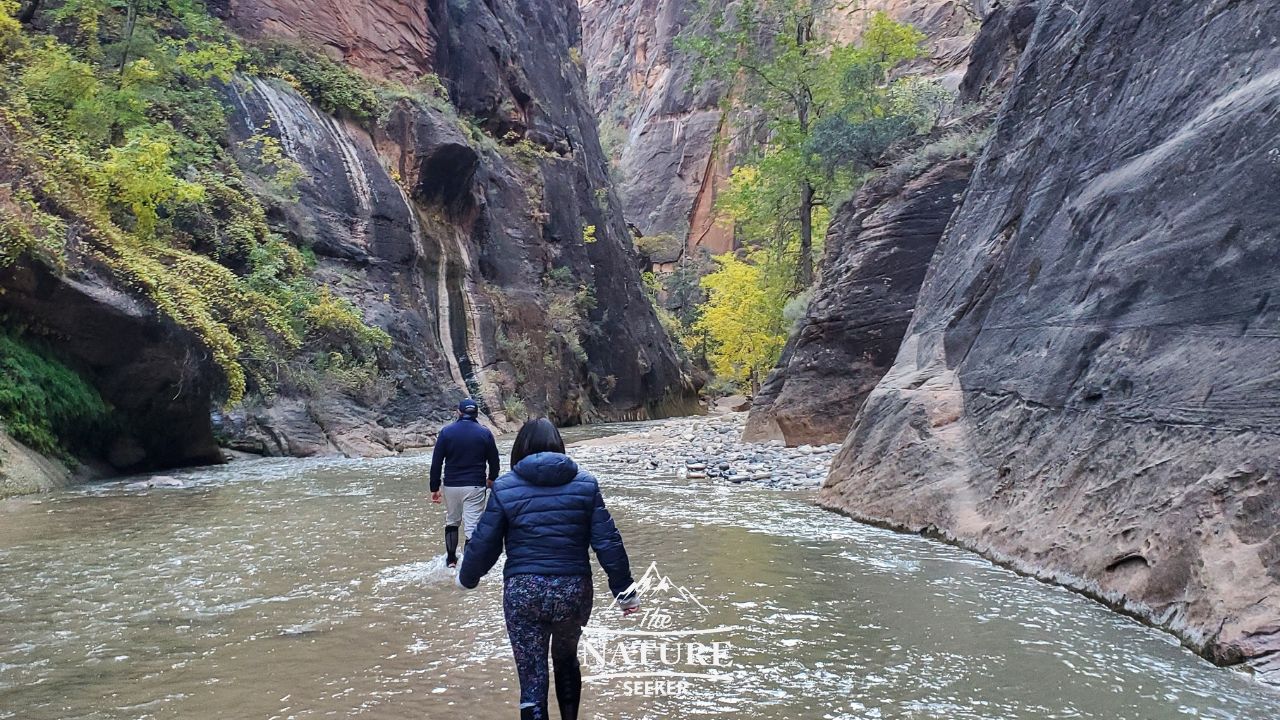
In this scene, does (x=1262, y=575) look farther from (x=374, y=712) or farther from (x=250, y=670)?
(x=250, y=670)

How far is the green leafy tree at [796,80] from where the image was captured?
24.7 metres

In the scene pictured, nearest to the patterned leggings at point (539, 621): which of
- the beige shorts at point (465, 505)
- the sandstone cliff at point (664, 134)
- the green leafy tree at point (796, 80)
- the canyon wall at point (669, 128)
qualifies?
the beige shorts at point (465, 505)

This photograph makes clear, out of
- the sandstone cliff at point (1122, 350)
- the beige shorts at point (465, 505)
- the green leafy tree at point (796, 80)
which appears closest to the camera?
the sandstone cliff at point (1122, 350)

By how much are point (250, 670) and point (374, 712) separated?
3.32ft

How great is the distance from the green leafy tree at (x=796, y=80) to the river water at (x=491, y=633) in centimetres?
1821

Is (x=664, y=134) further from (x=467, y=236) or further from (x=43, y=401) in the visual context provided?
(x=43, y=401)

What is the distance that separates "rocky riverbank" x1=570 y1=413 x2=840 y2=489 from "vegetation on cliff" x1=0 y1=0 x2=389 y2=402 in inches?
278

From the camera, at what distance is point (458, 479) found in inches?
291

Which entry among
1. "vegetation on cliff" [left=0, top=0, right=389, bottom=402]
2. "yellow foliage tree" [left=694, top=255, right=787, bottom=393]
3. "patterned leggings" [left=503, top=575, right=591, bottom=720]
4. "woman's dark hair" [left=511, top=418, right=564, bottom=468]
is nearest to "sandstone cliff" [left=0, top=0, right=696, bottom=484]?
"vegetation on cliff" [left=0, top=0, right=389, bottom=402]

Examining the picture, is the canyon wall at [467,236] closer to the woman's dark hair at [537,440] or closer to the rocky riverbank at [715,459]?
the rocky riverbank at [715,459]

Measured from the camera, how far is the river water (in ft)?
13.2

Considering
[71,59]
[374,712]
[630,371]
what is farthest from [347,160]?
[374,712]

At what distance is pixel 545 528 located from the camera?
357 cm

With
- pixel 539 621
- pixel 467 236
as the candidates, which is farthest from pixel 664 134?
pixel 539 621
